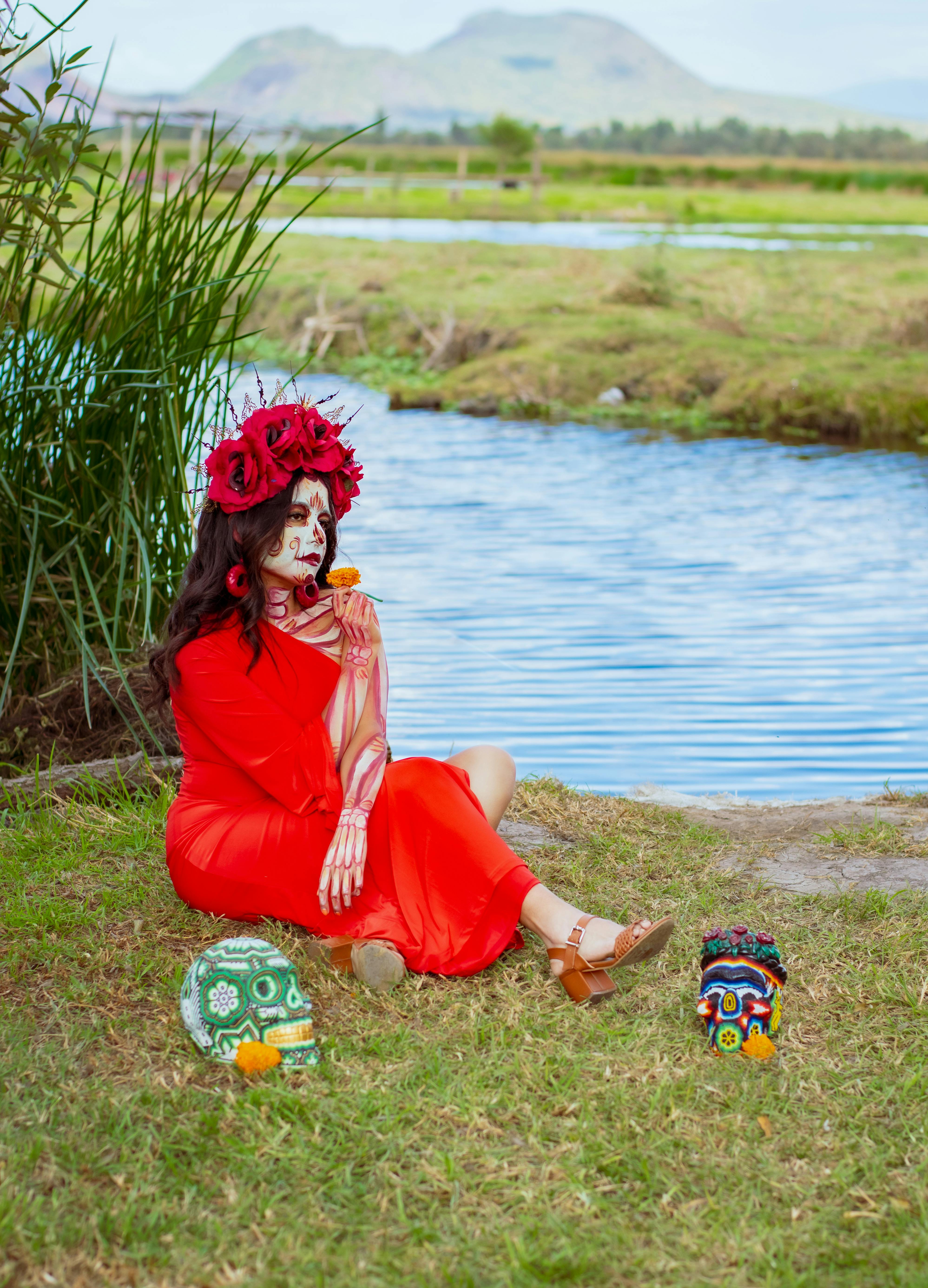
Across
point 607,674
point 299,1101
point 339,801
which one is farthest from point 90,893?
point 607,674

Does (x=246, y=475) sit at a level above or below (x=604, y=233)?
below

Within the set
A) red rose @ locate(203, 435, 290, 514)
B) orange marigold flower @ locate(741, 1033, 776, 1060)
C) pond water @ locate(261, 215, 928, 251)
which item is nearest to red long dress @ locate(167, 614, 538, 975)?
red rose @ locate(203, 435, 290, 514)

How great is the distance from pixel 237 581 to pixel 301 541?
14 cm

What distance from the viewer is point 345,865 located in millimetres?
2363

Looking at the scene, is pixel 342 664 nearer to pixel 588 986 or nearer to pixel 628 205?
pixel 588 986

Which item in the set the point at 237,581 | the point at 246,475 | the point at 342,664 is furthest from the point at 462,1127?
the point at 246,475

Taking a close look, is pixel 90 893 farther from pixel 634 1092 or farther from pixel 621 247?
pixel 621 247

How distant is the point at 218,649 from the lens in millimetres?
2449

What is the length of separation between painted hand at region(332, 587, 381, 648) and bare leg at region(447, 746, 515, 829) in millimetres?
301

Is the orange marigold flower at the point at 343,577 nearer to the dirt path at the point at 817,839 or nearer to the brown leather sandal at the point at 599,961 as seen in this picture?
the brown leather sandal at the point at 599,961

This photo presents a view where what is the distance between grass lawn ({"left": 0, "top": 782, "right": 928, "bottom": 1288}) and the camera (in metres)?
1.68

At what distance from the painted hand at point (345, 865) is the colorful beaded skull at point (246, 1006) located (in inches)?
8.2

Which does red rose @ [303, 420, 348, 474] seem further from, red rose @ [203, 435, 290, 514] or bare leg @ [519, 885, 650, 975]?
bare leg @ [519, 885, 650, 975]

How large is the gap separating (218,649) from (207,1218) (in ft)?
3.47
